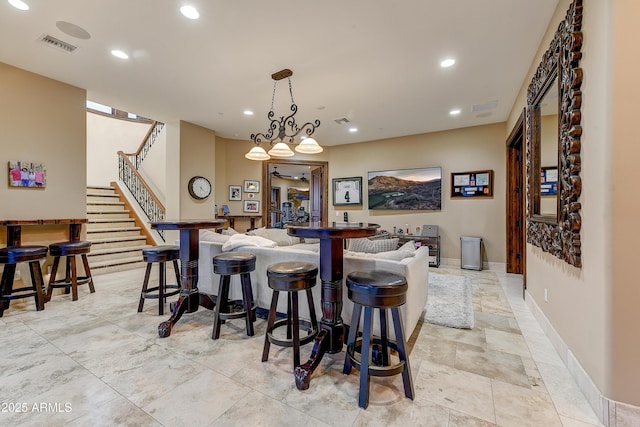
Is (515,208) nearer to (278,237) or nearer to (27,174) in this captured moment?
(278,237)

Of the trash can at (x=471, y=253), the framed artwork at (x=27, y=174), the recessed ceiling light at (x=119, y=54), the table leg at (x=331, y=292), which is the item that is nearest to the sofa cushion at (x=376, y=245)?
the table leg at (x=331, y=292)

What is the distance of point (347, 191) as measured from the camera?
7117 mm

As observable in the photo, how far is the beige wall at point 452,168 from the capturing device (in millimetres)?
5449

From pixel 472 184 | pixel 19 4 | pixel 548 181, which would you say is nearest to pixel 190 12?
pixel 19 4

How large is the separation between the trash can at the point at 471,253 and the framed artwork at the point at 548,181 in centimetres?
282

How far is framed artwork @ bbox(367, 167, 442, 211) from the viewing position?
6023mm

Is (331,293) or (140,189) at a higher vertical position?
(140,189)

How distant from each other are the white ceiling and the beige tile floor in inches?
116

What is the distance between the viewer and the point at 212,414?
155cm

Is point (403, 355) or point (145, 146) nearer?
point (403, 355)

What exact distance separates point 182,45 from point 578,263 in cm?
405

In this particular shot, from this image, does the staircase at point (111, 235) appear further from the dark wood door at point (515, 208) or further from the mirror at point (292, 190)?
the dark wood door at point (515, 208)

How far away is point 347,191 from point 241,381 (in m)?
5.68

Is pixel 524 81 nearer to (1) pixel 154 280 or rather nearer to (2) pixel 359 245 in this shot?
(2) pixel 359 245
